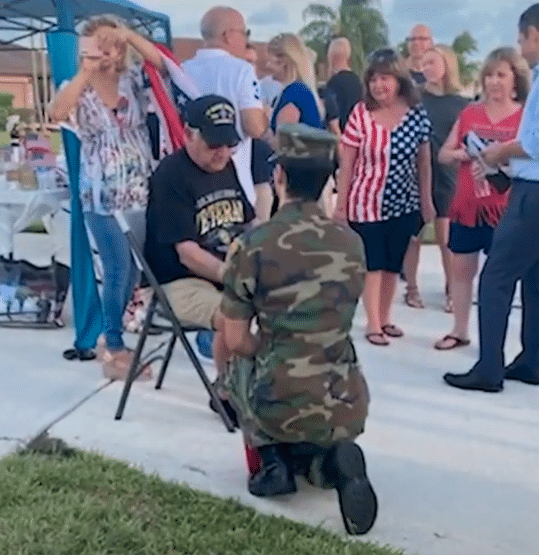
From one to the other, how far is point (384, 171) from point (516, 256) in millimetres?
1063

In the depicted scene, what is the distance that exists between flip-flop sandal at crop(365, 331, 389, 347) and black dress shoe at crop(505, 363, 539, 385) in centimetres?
83

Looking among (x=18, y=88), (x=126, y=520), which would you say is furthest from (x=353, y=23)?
(x=126, y=520)

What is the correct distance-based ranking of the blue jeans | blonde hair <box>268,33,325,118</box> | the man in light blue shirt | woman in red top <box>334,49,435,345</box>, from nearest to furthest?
the man in light blue shirt, the blue jeans, woman in red top <box>334,49,435,345</box>, blonde hair <box>268,33,325,118</box>

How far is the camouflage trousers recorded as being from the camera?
290 cm

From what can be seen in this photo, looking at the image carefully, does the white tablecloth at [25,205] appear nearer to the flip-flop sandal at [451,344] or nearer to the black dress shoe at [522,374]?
the flip-flop sandal at [451,344]

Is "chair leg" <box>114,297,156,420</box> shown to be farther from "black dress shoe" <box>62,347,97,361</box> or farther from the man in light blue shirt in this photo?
the man in light blue shirt

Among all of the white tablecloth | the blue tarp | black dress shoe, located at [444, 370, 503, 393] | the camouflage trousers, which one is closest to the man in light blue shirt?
black dress shoe, located at [444, 370, 503, 393]

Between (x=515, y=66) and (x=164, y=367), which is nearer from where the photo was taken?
(x=164, y=367)

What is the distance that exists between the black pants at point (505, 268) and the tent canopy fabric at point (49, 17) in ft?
22.0

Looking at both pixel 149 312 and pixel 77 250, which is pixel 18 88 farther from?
pixel 149 312

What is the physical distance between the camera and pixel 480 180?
4715mm

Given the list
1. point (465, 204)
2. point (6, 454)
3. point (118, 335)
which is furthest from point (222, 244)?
point (465, 204)

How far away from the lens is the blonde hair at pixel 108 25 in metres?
4.19

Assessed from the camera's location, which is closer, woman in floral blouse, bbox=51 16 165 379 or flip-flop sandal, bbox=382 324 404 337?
woman in floral blouse, bbox=51 16 165 379
